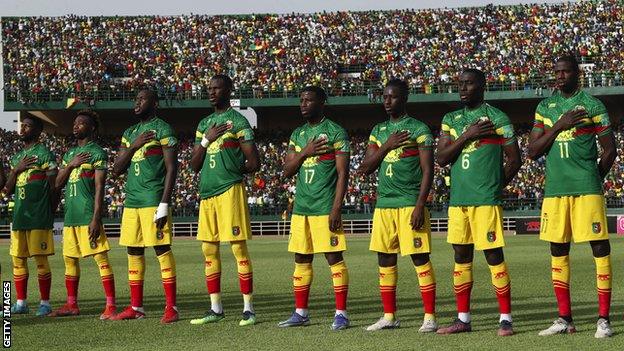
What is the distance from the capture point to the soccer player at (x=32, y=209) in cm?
1333

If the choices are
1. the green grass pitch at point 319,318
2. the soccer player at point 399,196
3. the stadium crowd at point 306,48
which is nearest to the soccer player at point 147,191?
the green grass pitch at point 319,318

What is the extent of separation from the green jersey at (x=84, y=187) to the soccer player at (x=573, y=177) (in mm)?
5374

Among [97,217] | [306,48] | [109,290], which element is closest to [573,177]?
[97,217]

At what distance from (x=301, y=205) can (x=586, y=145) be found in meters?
3.00

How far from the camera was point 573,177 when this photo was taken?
9945 millimetres

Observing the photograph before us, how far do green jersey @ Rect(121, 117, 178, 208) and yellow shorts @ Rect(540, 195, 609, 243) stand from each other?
14.2 feet

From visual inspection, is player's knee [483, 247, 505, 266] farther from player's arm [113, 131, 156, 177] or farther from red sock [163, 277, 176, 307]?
player's arm [113, 131, 156, 177]

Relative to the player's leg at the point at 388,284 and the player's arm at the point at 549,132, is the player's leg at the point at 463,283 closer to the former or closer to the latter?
the player's leg at the point at 388,284

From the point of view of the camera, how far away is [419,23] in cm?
6153

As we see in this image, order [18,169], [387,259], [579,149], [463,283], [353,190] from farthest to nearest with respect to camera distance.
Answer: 1. [353,190]
2. [18,169]
3. [387,259]
4. [463,283]
5. [579,149]

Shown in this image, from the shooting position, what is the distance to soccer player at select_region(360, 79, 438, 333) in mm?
10539

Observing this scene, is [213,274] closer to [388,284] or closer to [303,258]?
[303,258]

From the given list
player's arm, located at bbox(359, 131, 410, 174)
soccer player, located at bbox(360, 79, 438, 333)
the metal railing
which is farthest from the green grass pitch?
the metal railing

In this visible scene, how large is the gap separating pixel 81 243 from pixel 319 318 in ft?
9.87
